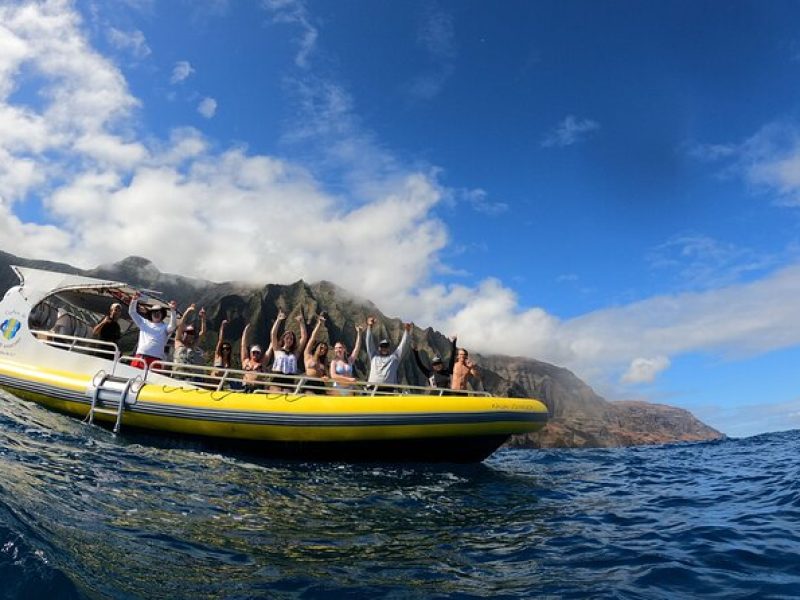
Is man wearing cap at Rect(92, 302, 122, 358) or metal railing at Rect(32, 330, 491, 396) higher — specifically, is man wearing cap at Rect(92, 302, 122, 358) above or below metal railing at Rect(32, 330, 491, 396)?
above

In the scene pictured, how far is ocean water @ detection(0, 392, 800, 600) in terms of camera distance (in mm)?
3980

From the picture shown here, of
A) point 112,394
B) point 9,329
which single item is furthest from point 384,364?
point 9,329

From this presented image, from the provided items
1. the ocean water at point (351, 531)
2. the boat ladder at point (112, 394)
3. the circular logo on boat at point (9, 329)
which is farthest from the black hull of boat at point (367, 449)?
the circular logo on boat at point (9, 329)

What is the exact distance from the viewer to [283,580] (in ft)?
13.4

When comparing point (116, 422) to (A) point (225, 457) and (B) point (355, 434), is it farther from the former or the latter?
(B) point (355, 434)

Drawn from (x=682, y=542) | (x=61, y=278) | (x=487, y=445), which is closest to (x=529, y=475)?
(x=487, y=445)

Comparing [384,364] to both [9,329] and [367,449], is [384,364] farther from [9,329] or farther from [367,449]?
[9,329]

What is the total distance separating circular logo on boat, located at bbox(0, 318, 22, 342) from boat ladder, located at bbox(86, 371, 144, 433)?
3.13m

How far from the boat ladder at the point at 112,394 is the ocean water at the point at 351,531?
979 mm

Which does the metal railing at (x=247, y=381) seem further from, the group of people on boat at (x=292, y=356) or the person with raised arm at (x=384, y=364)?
the person with raised arm at (x=384, y=364)

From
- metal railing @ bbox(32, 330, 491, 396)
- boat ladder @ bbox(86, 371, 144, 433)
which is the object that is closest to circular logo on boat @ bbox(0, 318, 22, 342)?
metal railing @ bbox(32, 330, 491, 396)

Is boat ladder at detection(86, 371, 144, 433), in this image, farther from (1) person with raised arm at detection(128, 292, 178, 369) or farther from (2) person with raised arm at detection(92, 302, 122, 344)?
(2) person with raised arm at detection(92, 302, 122, 344)

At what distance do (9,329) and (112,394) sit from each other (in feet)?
13.3

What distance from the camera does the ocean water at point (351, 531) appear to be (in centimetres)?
398
